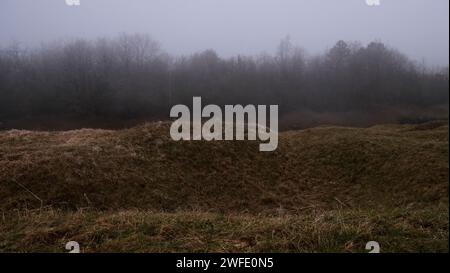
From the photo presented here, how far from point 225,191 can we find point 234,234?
6650mm

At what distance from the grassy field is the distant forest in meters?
1.41

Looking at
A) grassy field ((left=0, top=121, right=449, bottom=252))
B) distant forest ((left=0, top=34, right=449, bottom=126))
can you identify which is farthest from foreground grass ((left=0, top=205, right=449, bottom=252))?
distant forest ((left=0, top=34, right=449, bottom=126))

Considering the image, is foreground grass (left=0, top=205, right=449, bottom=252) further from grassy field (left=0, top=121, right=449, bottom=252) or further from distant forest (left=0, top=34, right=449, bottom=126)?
distant forest (left=0, top=34, right=449, bottom=126)

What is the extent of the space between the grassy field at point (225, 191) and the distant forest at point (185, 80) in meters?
1.41

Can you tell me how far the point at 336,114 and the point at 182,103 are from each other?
8.73m

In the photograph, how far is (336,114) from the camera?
1409cm

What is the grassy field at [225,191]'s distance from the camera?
4.23m

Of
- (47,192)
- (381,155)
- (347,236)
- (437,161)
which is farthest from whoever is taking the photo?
(381,155)

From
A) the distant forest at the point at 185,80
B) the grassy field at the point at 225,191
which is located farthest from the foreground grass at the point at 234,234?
the distant forest at the point at 185,80

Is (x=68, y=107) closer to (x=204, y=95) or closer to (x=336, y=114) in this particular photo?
(x=204, y=95)

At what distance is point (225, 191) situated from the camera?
1109 cm

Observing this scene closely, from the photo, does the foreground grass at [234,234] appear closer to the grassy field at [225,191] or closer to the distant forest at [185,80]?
the grassy field at [225,191]

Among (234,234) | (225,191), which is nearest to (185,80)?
(225,191)
